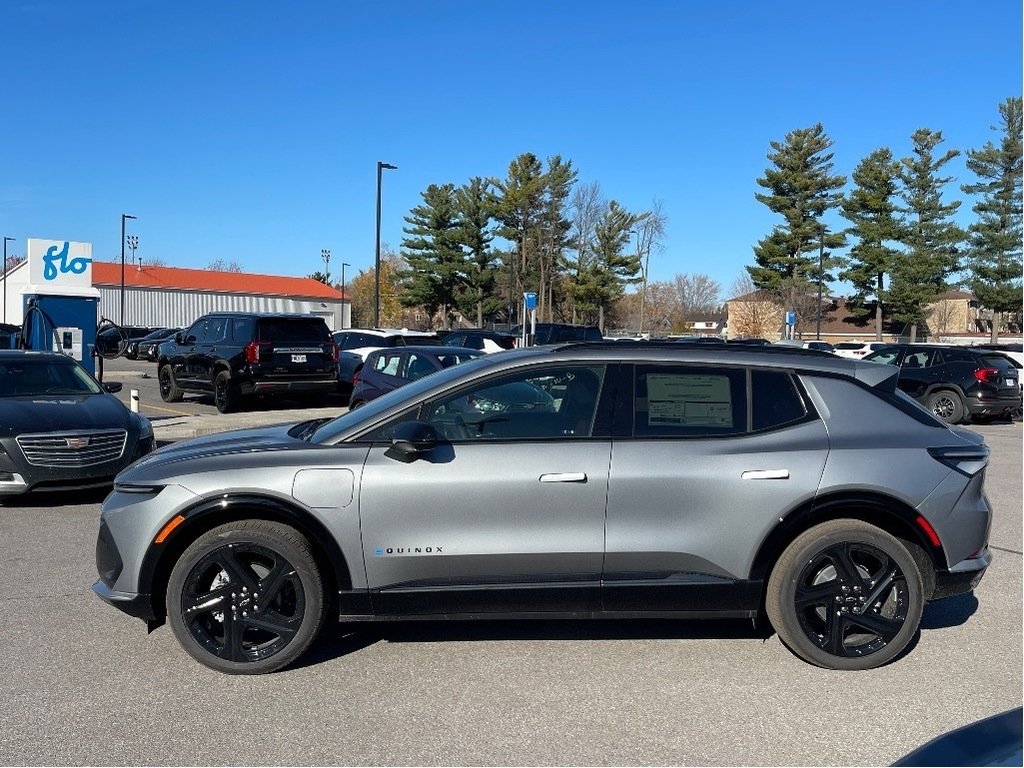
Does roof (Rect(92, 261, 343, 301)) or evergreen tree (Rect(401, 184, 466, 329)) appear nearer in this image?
evergreen tree (Rect(401, 184, 466, 329))

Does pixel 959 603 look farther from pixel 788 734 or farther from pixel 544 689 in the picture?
pixel 544 689

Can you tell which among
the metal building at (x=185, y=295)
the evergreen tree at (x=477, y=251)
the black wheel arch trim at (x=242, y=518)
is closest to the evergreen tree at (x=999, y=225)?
the evergreen tree at (x=477, y=251)

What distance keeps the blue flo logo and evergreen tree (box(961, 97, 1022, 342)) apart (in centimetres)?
4953

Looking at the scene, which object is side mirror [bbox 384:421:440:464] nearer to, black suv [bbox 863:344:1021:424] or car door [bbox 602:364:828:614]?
car door [bbox 602:364:828:614]

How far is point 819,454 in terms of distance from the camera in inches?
182

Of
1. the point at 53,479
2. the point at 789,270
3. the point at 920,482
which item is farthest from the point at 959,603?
the point at 789,270

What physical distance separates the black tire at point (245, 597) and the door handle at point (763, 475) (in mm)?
2152

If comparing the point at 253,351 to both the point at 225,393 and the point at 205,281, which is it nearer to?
the point at 225,393

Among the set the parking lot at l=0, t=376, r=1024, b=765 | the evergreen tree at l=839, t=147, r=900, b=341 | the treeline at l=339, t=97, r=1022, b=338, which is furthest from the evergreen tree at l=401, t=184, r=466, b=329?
the parking lot at l=0, t=376, r=1024, b=765

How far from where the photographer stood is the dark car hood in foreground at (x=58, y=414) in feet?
27.1

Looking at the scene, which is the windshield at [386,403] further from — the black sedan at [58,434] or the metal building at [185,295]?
the metal building at [185,295]

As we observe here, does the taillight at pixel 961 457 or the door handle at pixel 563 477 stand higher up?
the taillight at pixel 961 457

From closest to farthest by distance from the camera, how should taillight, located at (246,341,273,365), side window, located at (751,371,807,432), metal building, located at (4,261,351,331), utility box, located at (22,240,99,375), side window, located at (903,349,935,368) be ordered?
side window, located at (751,371,807,432) → utility box, located at (22,240,99,375) → taillight, located at (246,341,273,365) → side window, located at (903,349,935,368) → metal building, located at (4,261,351,331)

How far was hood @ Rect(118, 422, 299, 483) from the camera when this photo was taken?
15.1ft
